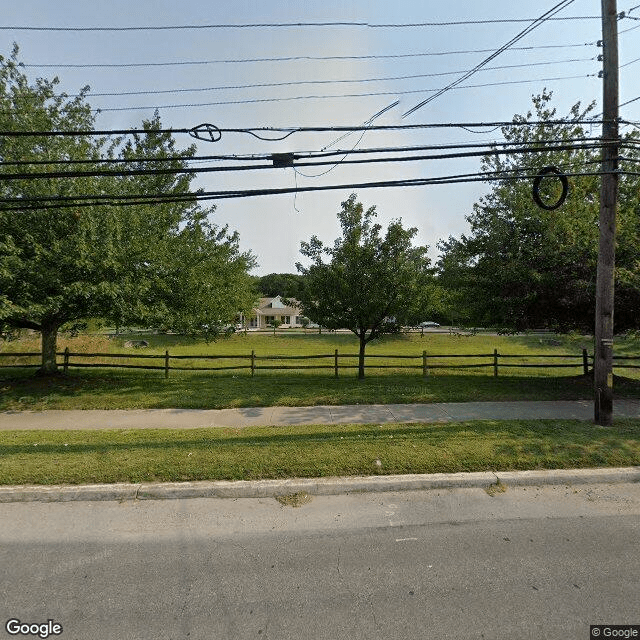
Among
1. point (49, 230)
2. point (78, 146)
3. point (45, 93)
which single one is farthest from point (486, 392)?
point (45, 93)

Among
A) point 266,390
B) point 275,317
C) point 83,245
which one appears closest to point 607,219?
point 266,390

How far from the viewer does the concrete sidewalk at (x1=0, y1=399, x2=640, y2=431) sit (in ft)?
22.3

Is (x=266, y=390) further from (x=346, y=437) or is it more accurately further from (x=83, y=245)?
(x=83, y=245)

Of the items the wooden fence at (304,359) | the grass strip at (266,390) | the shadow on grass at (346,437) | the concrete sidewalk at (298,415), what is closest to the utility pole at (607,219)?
the shadow on grass at (346,437)

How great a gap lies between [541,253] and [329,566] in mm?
9369

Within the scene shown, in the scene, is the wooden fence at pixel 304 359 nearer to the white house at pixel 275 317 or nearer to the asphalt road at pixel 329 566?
the asphalt road at pixel 329 566

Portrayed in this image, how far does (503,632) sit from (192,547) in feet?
8.28

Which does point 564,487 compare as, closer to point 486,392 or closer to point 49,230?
point 486,392

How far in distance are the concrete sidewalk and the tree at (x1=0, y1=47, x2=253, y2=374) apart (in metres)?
2.38

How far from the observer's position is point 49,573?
9.35ft

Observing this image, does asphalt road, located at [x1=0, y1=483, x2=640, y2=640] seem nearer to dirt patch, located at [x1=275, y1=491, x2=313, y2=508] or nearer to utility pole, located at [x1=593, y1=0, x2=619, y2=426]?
dirt patch, located at [x1=275, y1=491, x2=313, y2=508]

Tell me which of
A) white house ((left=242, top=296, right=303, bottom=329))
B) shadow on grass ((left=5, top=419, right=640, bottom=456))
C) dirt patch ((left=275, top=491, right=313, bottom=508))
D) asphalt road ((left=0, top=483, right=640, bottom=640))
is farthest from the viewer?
white house ((left=242, top=296, right=303, bottom=329))

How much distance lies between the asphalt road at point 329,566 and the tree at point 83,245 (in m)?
5.66

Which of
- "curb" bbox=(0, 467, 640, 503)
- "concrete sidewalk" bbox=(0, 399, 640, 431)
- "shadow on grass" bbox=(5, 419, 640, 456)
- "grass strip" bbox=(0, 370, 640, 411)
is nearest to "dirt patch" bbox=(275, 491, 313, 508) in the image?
"curb" bbox=(0, 467, 640, 503)
